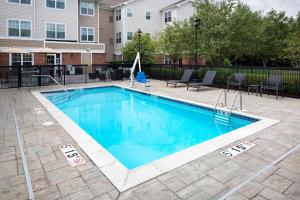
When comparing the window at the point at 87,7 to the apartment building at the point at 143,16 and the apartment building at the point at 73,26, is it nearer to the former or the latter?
the apartment building at the point at 73,26

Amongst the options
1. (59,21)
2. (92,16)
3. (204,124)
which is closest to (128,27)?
(92,16)

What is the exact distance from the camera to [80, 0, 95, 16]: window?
26.5 m

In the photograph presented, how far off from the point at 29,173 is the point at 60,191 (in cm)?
80

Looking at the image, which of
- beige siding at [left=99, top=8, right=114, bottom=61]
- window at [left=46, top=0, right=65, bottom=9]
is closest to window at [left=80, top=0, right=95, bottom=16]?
window at [left=46, top=0, right=65, bottom=9]

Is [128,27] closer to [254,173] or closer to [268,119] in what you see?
[268,119]

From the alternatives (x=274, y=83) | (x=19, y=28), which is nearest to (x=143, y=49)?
(x=19, y=28)

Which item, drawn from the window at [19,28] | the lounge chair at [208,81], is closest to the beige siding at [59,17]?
the window at [19,28]

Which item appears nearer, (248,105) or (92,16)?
(248,105)

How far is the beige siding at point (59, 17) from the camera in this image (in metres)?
23.1

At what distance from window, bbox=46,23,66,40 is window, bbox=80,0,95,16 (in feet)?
11.5

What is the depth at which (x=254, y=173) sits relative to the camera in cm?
379

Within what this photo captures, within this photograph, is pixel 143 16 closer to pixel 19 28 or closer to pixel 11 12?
pixel 19 28

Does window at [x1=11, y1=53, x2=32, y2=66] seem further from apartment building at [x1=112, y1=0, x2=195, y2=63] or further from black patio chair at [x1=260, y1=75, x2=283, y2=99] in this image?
black patio chair at [x1=260, y1=75, x2=283, y2=99]

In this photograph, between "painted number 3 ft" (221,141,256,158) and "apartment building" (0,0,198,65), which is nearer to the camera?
"painted number 3 ft" (221,141,256,158)
